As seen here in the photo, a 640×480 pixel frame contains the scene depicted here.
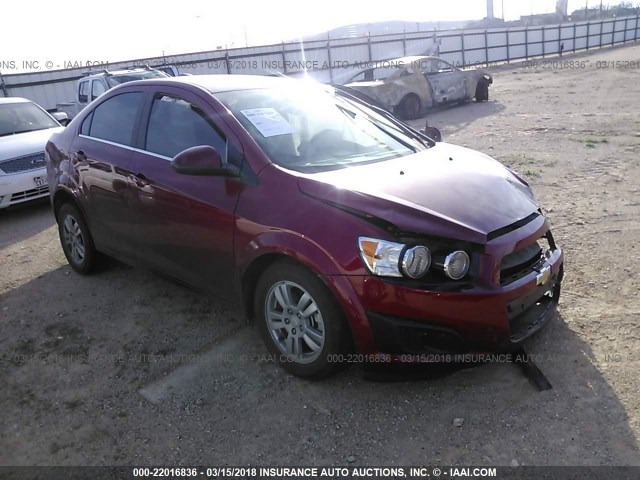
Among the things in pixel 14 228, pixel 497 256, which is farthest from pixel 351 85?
pixel 497 256

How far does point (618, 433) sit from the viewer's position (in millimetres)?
2592

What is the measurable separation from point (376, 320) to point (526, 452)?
91cm

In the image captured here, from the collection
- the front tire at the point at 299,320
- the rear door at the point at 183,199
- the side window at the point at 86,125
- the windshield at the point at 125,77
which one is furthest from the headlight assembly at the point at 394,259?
the windshield at the point at 125,77

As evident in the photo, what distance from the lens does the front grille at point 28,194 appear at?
7234mm

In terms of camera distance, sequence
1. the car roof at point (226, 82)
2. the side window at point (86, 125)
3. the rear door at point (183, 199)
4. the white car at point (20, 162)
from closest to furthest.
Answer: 1. the rear door at point (183, 199)
2. the car roof at point (226, 82)
3. the side window at point (86, 125)
4. the white car at point (20, 162)

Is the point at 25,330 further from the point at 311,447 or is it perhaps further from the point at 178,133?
the point at 311,447

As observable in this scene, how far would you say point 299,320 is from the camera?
3068 mm

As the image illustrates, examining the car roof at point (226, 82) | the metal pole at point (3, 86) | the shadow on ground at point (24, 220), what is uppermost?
the metal pole at point (3, 86)

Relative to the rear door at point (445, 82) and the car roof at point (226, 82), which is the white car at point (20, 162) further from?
the rear door at point (445, 82)

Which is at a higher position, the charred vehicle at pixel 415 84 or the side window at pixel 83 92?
the side window at pixel 83 92

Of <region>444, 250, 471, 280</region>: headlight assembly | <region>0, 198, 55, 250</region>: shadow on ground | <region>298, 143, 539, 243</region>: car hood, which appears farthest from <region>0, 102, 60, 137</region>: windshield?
<region>444, 250, 471, 280</region>: headlight assembly

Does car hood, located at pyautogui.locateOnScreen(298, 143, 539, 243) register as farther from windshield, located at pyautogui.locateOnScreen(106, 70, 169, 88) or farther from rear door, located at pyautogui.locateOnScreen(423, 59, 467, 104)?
rear door, located at pyautogui.locateOnScreen(423, 59, 467, 104)

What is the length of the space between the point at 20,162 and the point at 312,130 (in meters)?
5.49

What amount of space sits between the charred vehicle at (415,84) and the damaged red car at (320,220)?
8.89 metres
